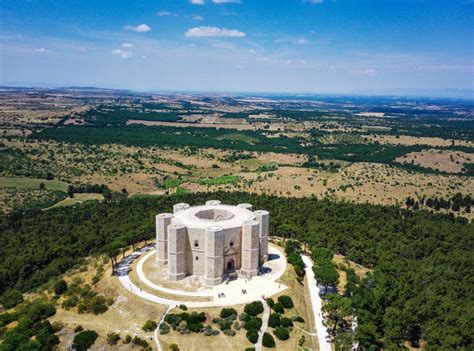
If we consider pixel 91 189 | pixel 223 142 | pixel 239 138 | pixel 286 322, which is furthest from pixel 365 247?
pixel 239 138

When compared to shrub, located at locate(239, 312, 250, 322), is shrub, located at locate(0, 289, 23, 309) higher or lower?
lower

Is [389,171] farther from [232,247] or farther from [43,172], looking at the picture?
[43,172]

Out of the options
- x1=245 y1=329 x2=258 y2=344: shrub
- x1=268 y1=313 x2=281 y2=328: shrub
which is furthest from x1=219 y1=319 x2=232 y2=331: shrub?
x1=268 y1=313 x2=281 y2=328: shrub

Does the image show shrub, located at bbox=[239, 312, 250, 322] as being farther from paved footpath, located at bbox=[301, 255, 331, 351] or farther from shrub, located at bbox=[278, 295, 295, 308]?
paved footpath, located at bbox=[301, 255, 331, 351]

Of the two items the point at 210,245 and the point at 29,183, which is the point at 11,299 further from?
the point at 29,183

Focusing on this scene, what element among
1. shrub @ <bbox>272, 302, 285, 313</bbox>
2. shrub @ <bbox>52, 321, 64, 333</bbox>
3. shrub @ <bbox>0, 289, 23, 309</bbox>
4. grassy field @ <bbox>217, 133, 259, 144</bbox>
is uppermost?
grassy field @ <bbox>217, 133, 259, 144</bbox>


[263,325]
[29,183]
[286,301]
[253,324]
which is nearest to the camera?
[253,324]
